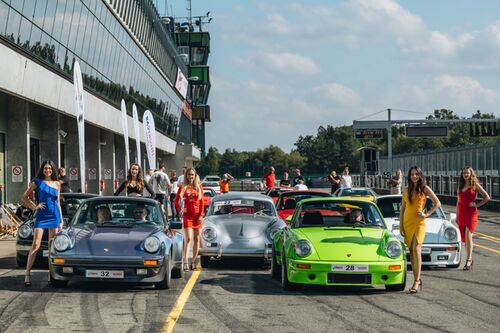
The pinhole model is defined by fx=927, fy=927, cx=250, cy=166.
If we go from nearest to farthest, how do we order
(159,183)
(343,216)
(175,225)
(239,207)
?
(175,225) → (343,216) → (239,207) → (159,183)

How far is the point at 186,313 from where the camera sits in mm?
9773

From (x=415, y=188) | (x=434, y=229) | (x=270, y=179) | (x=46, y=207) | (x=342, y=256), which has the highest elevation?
(x=270, y=179)

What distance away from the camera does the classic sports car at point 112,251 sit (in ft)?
37.2

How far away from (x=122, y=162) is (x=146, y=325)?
47160 mm

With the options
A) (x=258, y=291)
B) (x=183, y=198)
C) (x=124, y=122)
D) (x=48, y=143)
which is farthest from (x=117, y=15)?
(x=258, y=291)

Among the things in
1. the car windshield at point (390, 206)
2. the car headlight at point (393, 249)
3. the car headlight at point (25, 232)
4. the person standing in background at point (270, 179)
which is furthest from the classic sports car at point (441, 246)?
the person standing in background at point (270, 179)

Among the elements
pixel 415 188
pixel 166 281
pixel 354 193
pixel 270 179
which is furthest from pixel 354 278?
pixel 270 179

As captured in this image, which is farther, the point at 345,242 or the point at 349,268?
the point at 345,242

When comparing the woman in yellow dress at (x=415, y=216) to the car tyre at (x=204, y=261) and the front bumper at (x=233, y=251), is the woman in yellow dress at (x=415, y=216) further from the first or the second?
the car tyre at (x=204, y=261)

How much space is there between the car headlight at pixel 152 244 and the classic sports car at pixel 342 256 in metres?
1.61

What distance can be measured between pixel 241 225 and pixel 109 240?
360 cm

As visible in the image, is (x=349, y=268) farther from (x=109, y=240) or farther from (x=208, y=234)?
(x=208, y=234)

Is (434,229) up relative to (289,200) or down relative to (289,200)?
down

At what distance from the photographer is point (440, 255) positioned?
1457 centimetres
